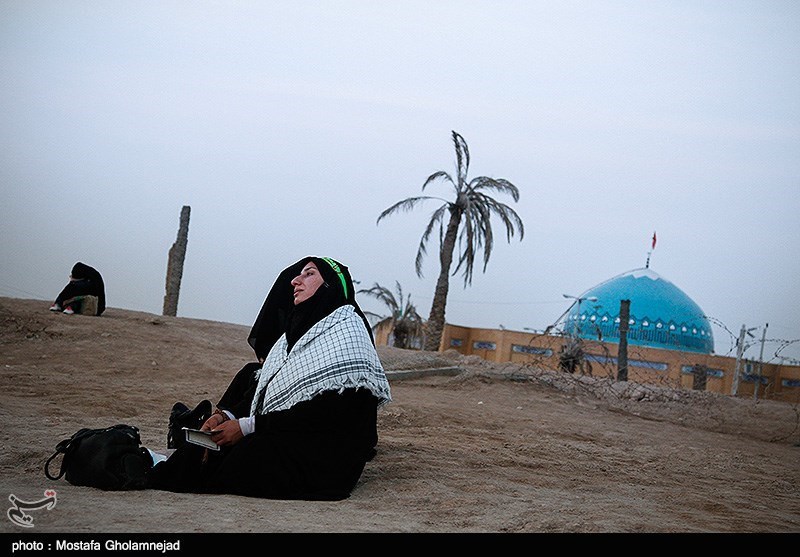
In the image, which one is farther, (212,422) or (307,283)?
(307,283)

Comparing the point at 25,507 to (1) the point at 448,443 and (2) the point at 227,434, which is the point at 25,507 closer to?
(2) the point at 227,434

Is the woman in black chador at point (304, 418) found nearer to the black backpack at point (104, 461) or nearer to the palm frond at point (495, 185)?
the black backpack at point (104, 461)

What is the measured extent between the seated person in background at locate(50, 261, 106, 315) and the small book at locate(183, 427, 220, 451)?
10.2m

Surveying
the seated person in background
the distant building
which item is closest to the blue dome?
the distant building

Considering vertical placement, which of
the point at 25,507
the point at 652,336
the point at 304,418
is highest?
the point at 652,336

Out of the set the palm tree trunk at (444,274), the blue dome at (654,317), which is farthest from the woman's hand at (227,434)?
the blue dome at (654,317)

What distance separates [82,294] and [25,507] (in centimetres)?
1127

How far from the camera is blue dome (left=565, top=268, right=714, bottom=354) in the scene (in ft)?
123

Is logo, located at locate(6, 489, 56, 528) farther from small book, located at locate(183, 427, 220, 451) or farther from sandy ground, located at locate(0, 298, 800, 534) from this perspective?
small book, located at locate(183, 427, 220, 451)

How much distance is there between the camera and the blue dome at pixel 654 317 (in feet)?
123

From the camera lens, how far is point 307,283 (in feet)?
16.5

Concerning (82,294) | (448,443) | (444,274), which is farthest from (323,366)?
(444,274)

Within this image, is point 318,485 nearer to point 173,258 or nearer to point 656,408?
point 656,408

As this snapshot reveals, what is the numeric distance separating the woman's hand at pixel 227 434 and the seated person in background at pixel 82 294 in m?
10.1
